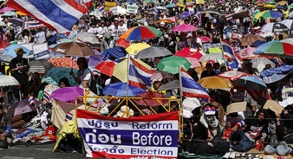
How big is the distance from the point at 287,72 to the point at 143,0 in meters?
32.1

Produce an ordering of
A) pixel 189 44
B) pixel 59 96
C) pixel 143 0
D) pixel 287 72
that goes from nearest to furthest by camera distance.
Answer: pixel 59 96, pixel 287 72, pixel 189 44, pixel 143 0

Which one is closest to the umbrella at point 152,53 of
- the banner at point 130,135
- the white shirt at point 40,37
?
the banner at point 130,135

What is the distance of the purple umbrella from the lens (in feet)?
45.3

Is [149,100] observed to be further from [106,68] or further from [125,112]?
A: [106,68]

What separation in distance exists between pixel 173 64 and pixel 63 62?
3971 millimetres

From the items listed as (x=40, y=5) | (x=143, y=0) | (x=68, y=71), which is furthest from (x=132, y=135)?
(x=143, y=0)

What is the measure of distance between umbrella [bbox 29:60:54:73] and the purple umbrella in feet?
12.1

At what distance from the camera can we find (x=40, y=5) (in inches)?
462

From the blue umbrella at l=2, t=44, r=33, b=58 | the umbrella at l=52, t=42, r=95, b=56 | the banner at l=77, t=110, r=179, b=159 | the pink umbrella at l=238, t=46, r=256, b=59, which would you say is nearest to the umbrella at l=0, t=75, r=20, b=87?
the umbrella at l=52, t=42, r=95, b=56

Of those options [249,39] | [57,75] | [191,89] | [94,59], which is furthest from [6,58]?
[249,39]

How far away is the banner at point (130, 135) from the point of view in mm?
11359

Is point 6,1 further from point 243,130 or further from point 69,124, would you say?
point 243,130

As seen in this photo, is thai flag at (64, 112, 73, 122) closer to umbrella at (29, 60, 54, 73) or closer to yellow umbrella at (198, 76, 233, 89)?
yellow umbrella at (198, 76, 233, 89)

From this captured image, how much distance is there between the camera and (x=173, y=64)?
1573cm
